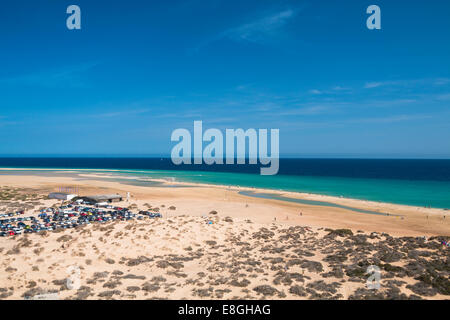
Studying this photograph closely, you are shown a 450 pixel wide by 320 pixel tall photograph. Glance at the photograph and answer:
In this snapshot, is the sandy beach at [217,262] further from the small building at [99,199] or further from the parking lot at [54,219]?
the small building at [99,199]

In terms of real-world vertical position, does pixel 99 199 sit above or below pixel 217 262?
above

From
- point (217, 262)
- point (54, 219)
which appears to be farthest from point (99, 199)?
point (217, 262)

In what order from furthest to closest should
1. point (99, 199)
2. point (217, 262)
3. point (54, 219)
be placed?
point (99, 199) < point (54, 219) < point (217, 262)

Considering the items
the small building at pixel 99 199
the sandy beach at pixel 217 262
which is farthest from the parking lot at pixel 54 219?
the small building at pixel 99 199

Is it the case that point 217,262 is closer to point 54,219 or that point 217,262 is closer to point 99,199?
point 54,219

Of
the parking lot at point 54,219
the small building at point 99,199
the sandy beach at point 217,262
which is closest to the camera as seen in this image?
the sandy beach at point 217,262

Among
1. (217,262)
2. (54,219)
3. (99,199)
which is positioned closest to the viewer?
(217,262)

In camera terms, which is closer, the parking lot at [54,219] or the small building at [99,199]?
the parking lot at [54,219]

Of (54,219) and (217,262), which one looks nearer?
(217,262)

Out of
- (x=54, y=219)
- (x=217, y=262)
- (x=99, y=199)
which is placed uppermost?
(x=99, y=199)
